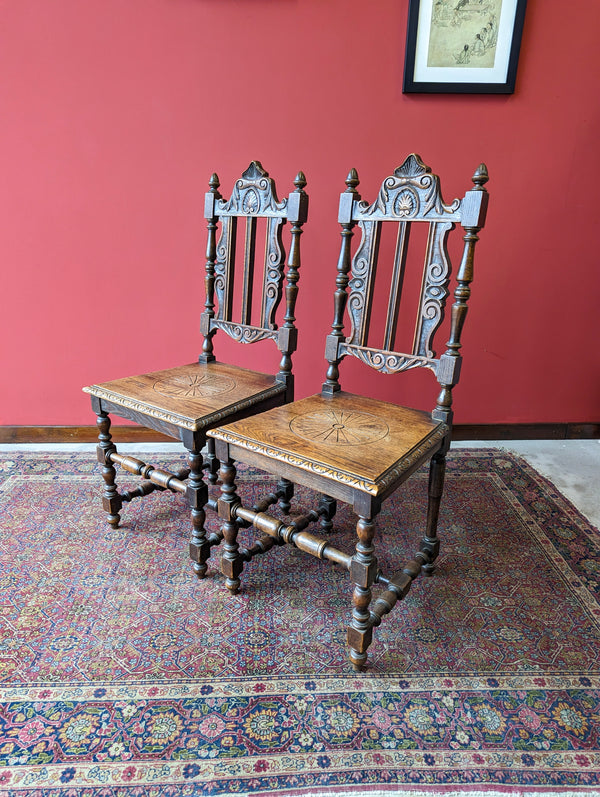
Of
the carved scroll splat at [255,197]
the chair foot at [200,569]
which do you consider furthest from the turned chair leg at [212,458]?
the carved scroll splat at [255,197]

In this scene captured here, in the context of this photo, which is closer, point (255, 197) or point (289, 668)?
point (289, 668)

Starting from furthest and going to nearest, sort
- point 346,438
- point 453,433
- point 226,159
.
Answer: point 453,433
point 226,159
point 346,438

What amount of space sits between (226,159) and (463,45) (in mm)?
1320

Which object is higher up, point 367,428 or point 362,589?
point 367,428

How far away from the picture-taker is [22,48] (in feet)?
7.68

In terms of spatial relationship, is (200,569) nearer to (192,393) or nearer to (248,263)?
(192,393)

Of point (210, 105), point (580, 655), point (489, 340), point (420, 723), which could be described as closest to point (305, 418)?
point (420, 723)

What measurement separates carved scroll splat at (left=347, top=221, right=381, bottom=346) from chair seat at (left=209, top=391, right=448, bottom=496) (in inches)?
11.6

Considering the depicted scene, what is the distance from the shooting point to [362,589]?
1359mm

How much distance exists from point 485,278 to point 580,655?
1.93m

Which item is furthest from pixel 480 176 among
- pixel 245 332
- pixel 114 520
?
pixel 114 520

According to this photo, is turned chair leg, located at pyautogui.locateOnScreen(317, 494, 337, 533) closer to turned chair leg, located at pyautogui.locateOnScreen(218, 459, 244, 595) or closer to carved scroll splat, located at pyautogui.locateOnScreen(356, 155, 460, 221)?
turned chair leg, located at pyautogui.locateOnScreen(218, 459, 244, 595)

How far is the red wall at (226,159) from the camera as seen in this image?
2.35 m

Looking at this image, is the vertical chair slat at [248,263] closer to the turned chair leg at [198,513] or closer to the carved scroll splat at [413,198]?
the carved scroll splat at [413,198]
